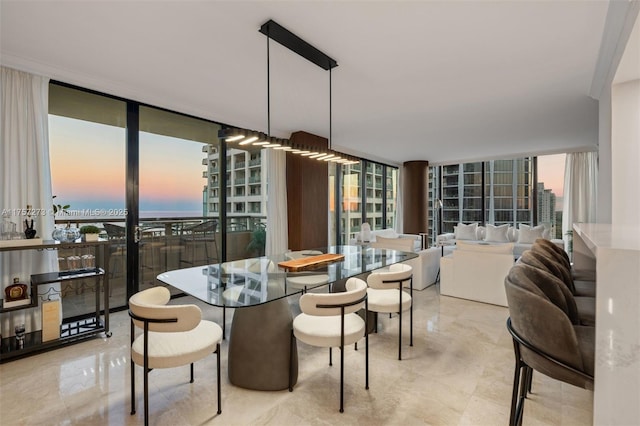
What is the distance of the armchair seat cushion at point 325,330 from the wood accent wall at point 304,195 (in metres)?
3.11

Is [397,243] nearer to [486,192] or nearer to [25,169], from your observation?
[25,169]

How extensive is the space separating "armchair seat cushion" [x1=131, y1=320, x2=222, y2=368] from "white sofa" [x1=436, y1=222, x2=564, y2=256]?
549cm

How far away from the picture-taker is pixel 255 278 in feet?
7.98

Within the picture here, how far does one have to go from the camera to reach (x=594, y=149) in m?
6.64

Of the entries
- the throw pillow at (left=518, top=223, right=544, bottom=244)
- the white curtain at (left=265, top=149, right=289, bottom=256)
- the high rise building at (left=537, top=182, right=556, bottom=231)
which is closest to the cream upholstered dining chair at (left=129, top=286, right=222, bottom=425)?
the white curtain at (left=265, top=149, right=289, bottom=256)

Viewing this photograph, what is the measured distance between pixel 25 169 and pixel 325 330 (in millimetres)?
3151

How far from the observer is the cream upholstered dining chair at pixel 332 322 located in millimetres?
1863

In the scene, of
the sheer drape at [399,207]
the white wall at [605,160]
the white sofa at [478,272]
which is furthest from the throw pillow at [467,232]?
the white wall at [605,160]

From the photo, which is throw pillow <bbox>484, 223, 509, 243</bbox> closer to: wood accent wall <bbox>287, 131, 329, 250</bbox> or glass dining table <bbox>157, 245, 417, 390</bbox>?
wood accent wall <bbox>287, 131, 329, 250</bbox>

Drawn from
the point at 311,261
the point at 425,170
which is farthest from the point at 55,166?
the point at 425,170

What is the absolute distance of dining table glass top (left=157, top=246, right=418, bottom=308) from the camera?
1940 millimetres

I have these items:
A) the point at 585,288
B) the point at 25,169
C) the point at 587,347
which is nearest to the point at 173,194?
the point at 25,169

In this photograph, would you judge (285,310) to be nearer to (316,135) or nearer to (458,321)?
(458,321)

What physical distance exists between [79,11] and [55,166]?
72.2 inches
